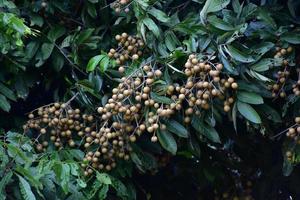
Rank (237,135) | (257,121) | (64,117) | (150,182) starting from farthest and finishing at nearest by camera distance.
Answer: (150,182)
(237,135)
(64,117)
(257,121)

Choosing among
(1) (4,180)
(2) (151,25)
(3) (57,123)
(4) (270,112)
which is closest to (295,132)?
(4) (270,112)

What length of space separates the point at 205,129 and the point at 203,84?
0.83 ft

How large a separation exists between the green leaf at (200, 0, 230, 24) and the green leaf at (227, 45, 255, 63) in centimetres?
15

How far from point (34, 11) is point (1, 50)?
0.99ft

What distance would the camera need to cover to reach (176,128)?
2.59 metres

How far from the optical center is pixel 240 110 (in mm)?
2504

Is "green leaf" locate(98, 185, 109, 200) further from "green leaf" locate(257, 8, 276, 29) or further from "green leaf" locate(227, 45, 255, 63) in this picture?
"green leaf" locate(257, 8, 276, 29)

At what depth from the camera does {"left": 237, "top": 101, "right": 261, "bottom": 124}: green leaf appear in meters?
2.47

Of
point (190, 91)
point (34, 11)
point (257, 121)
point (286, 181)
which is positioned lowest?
point (286, 181)

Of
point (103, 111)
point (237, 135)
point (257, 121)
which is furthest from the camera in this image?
point (237, 135)

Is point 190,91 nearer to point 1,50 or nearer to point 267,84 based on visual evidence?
point 267,84

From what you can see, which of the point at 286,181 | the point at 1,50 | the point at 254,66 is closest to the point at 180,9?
the point at 254,66

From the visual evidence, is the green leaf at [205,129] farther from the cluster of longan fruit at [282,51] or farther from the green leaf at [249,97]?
the cluster of longan fruit at [282,51]

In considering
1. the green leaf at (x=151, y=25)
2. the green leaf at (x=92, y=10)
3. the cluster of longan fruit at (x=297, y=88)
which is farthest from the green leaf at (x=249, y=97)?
the green leaf at (x=92, y=10)
